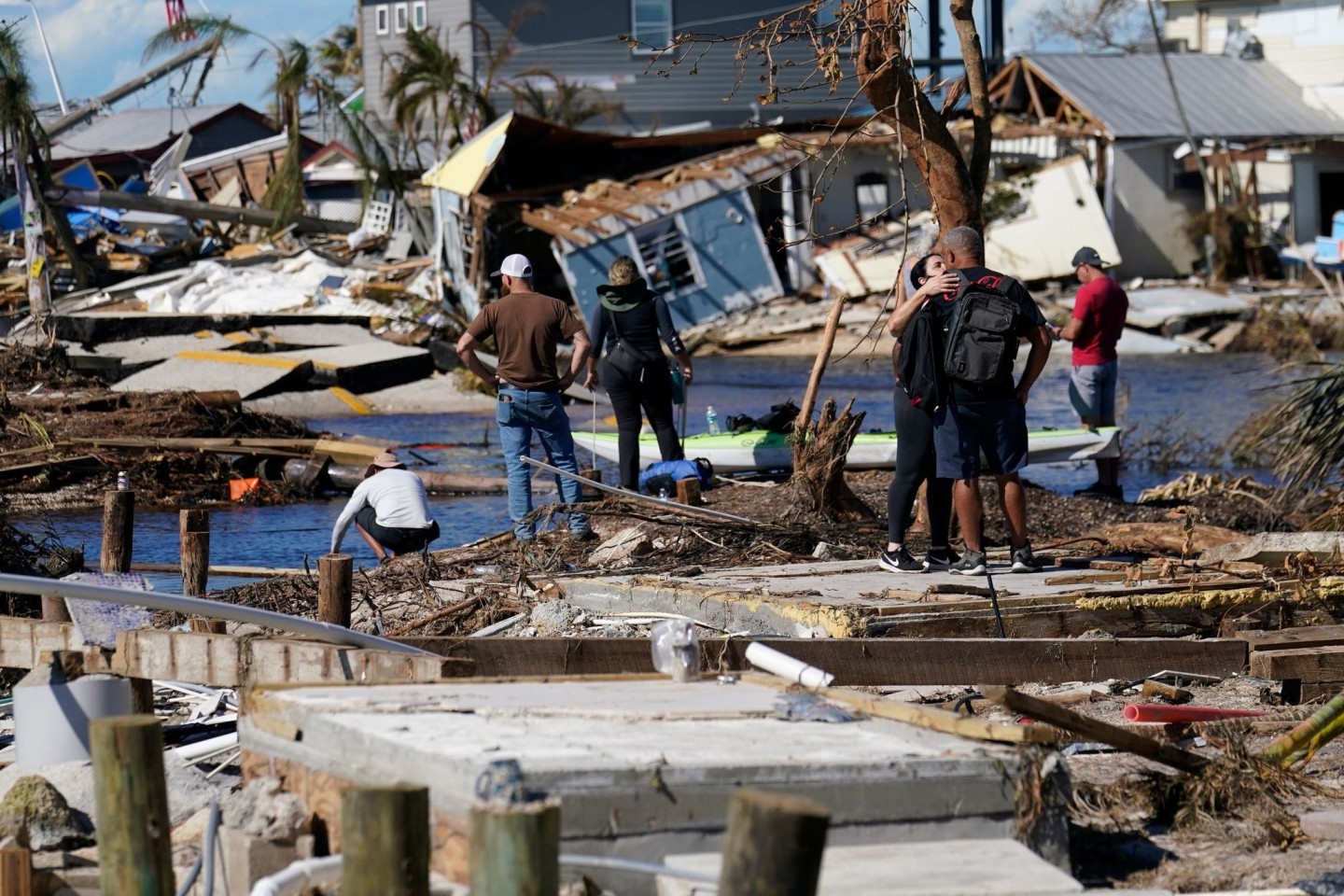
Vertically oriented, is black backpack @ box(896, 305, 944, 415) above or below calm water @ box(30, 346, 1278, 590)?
above

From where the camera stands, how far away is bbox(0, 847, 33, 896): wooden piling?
4.85 metres

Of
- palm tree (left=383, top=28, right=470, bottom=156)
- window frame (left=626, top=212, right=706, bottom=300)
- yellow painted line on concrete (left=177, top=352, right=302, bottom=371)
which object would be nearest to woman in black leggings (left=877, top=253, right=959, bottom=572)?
yellow painted line on concrete (left=177, top=352, right=302, bottom=371)

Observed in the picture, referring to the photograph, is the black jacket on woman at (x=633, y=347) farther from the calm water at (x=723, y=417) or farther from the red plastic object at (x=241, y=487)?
the red plastic object at (x=241, y=487)

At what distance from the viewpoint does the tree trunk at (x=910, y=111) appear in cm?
970

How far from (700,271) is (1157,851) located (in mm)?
27957

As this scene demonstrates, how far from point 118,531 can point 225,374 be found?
1396 centimetres

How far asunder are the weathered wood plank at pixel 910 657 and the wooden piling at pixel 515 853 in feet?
10.3

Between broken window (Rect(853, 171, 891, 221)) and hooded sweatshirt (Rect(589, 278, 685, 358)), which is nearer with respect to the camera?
hooded sweatshirt (Rect(589, 278, 685, 358))

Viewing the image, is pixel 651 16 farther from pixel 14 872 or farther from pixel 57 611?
pixel 14 872

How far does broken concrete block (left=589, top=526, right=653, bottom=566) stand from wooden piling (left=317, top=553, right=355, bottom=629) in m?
3.03

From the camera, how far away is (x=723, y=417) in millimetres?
22281

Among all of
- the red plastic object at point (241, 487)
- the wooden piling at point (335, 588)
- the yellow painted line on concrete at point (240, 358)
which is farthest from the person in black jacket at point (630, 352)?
the yellow painted line on concrete at point (240, 358)

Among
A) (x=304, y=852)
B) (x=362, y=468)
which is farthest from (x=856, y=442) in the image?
(x=304, y=852)

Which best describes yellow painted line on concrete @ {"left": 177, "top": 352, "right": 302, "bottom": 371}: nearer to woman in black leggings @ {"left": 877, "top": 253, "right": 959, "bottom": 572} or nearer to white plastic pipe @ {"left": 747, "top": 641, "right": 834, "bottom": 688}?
woman in black leggings @ {"left": 877, "top": 253, "right": 959, "bottom": 572}
